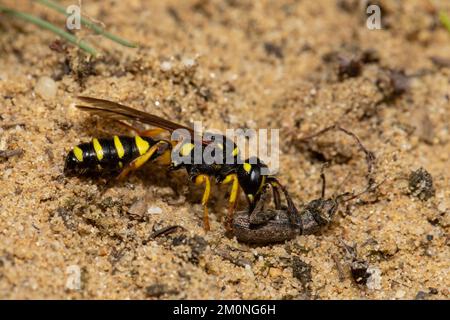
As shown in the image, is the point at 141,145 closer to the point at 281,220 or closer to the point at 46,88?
the point at 46,88

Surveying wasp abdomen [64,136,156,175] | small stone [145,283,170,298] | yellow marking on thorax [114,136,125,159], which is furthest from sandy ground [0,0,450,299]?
yellow marking on thorax [114,136,125,159]

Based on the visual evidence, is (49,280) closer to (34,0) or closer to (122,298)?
(122,298)

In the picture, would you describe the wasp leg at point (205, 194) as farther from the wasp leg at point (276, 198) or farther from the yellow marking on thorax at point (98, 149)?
the yellow marking on thorax at point (98, 149)

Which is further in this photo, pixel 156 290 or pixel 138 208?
pixel 138 208

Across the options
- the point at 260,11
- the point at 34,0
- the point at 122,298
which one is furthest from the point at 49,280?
the point at 260,11

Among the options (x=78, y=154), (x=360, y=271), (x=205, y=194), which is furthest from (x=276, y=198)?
(x=78, y=154)

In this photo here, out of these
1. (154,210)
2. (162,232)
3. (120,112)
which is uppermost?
(120,112)
